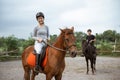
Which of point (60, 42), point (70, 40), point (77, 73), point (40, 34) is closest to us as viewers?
point (70, 40)

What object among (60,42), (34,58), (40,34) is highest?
(40,34)

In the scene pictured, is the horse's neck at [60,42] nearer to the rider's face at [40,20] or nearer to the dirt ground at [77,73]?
the rider's face at [40,20]

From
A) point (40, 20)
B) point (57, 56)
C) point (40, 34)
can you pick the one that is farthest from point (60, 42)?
point (40, 20)

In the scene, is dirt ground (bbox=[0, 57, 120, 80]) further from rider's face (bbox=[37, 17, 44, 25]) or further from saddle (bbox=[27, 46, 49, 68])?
rider's face (bbox=[37, 17, 44, 25])

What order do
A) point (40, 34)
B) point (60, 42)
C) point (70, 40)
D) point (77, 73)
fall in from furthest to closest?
point (77, 73) < point (40, 34) < point (60, 42) < point (70, 40)

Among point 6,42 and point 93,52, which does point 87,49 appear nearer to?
point 93,52

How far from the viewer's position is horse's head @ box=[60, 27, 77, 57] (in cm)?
611

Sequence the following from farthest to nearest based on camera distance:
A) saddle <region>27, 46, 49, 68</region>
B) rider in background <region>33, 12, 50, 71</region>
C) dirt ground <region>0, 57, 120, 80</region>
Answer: dirt ground <region>0, 57, 120, 80</region>
rider in background <region>33, 12, 50, 71</region>
saddle <region>27, 46, 49, 68</region>

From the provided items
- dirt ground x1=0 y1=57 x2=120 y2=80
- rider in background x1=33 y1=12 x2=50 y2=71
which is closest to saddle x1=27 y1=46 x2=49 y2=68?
rider in background x1=33 y1=12 x2=50 y2=71

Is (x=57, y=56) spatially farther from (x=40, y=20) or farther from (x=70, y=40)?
(x=40, y=20)

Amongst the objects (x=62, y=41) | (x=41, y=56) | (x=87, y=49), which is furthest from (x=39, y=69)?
(x=87, y=49)

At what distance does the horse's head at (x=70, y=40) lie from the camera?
20.0 feet

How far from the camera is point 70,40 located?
621cm

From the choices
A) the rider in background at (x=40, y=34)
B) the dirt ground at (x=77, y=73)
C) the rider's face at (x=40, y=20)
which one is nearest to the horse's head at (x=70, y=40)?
the rider in background at (x=40, y=34)
